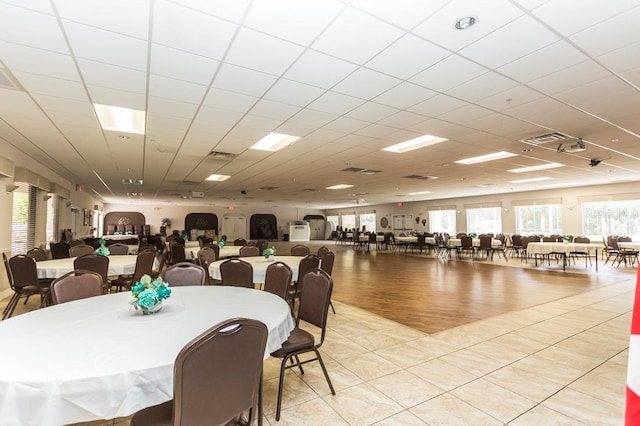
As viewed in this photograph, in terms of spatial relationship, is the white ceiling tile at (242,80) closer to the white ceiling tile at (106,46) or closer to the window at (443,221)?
the white ceiling tile at (106,46)

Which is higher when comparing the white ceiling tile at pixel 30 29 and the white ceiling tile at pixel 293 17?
the white ceiling tile at pixel 293 17

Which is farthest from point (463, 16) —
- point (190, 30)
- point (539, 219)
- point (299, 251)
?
point (539, 219)

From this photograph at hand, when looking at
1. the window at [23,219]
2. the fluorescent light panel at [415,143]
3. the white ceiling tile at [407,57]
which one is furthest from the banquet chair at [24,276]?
the fluorescent light panel at [415,143]

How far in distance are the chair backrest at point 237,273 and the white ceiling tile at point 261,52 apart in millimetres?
2123

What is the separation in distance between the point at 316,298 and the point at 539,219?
47.6ft

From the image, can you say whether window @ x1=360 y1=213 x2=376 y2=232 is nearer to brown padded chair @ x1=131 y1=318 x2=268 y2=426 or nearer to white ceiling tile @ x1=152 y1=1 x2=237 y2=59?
white ceiling tile @ x1=152 y1=1 x2=237 y2=59

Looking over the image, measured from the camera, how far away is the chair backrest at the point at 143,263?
4.84 meters

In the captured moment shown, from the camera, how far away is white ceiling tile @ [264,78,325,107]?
3369 millimetres

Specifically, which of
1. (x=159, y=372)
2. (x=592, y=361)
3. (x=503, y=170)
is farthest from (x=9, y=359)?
(x=503, y=170)

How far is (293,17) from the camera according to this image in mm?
2316

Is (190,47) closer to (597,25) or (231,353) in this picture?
(231,353)

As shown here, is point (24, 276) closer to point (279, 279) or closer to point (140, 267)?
point (140, 267)

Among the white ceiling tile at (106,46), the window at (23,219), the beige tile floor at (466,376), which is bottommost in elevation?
the beige tile floor at (466,376)

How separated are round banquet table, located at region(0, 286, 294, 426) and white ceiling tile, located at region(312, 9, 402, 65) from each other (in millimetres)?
2153
